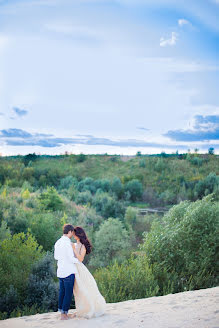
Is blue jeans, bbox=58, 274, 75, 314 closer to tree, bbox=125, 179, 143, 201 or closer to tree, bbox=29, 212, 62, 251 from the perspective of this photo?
tree, bbox=29, 212, 62, 251

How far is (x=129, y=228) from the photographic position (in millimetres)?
34562

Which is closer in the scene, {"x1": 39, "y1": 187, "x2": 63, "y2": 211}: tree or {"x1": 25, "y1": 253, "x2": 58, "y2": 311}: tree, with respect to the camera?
{"x1": 25, "y1": 253, "x2": 58, "y2": 311}: tree

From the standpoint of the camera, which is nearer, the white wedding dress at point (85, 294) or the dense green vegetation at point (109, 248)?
the white wedding dress at point (85, 294)

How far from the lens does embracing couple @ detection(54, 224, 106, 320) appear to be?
23.2 feet

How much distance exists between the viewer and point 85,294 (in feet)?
23.9

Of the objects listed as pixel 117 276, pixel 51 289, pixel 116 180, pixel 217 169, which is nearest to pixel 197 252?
pixel 117 276

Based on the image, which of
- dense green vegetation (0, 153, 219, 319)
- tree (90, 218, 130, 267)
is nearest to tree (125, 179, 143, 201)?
dense green vegetation (0, 153, 219, 319)

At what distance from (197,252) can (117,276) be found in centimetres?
467

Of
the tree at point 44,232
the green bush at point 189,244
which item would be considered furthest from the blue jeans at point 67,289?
the tree at point 44,232

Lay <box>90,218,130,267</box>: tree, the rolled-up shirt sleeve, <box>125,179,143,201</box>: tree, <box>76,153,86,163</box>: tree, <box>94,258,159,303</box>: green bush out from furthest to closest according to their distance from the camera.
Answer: <box>76,153,86,163</box>: tree < <box>125,179,143,201</box>: tree < <box>90,218,130,267</box>: tree < <box>94,258,159,303</box>: green bush < the rolled-up shirt sleeve

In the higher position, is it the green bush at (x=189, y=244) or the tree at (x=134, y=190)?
the green bush at (x=189, y=244)

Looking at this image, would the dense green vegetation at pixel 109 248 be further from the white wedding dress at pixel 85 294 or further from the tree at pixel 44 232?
the white wedding dress at pixel 85 294

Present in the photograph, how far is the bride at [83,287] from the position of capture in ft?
23.9

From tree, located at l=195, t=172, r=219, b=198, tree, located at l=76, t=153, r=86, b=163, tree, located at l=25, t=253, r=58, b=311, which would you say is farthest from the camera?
tree, located at l=76, t=153, r=86, b=163
